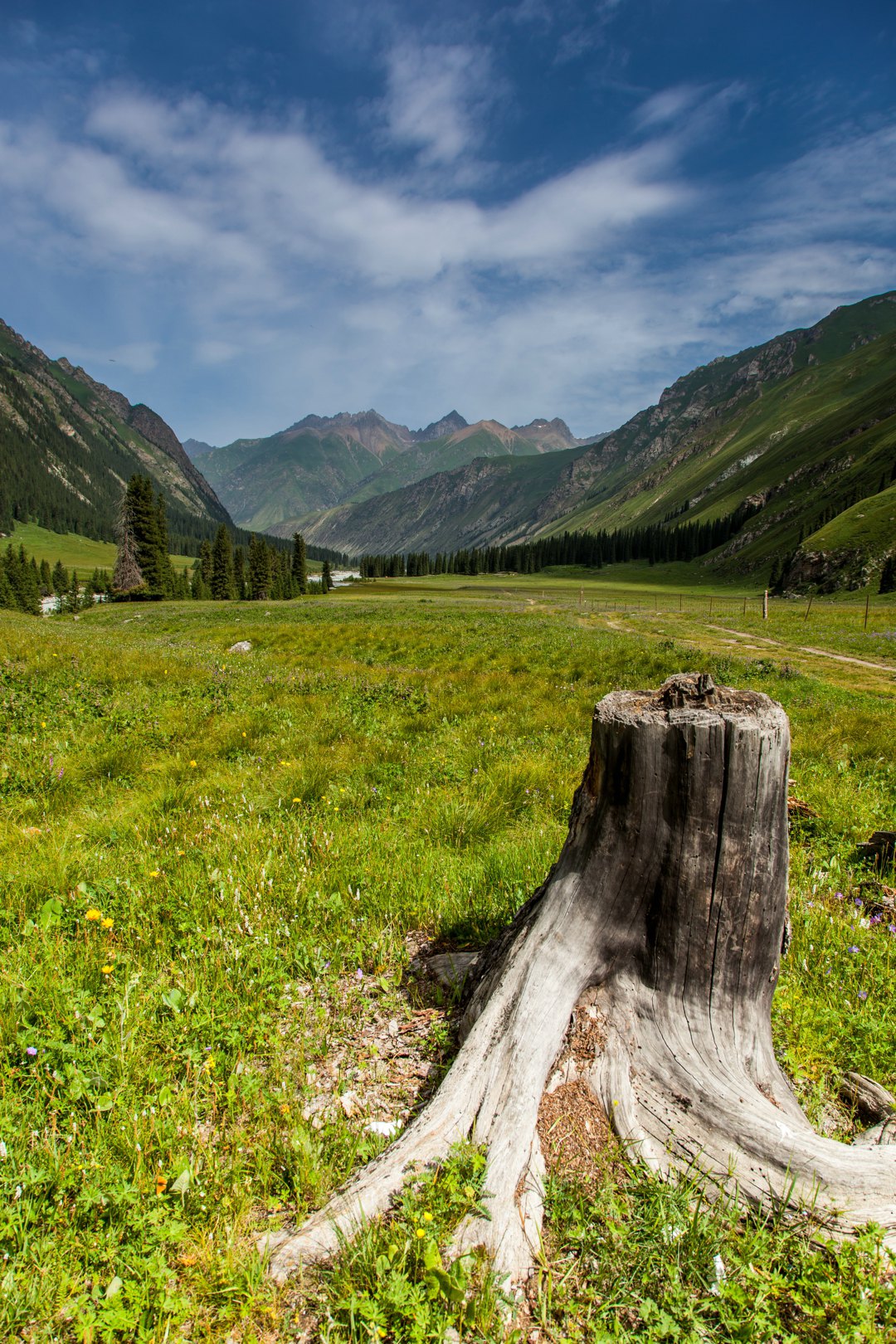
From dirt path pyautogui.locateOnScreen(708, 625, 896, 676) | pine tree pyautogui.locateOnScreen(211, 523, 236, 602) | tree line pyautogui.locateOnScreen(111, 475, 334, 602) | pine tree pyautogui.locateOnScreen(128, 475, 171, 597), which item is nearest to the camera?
dirt path pyautogui.locateOnScreen(708, 625, 896, 676)

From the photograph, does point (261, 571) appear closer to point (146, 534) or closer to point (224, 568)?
point (224, 568)

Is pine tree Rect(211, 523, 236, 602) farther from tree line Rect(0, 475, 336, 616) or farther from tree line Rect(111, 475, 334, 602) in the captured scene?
tree line Rect(0, 475, 336, 616)

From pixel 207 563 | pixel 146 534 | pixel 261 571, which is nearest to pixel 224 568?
pixel 207 563

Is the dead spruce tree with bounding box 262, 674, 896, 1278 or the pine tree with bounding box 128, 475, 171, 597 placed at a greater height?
the pine tree with bounding box 128, 475, 171, 597

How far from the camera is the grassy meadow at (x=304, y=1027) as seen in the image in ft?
7.18

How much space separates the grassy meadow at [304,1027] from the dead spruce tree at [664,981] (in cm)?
20

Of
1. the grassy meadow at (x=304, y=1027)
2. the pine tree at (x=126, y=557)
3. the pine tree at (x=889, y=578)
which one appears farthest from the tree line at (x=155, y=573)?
the pine tree at (x=889, y=578)

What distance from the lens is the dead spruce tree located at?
8.91 feet

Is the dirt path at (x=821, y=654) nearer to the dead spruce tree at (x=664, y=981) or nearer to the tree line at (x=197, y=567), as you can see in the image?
the dead spruce tree at (x=664, y=981)

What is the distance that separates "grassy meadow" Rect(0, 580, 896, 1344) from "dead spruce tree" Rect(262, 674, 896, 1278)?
20 cm

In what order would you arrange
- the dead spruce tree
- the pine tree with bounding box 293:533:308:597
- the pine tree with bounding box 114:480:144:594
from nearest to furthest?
the dead spruce tree → the pine tree with bounding box 114:480:144:594 → the pine tree with bounding box 293:533:308:597

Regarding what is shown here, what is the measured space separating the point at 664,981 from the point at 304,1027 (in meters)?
2.25

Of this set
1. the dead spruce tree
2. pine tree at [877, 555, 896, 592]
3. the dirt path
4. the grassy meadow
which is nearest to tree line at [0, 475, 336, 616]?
the dirt path

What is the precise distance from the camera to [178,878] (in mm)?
4891
